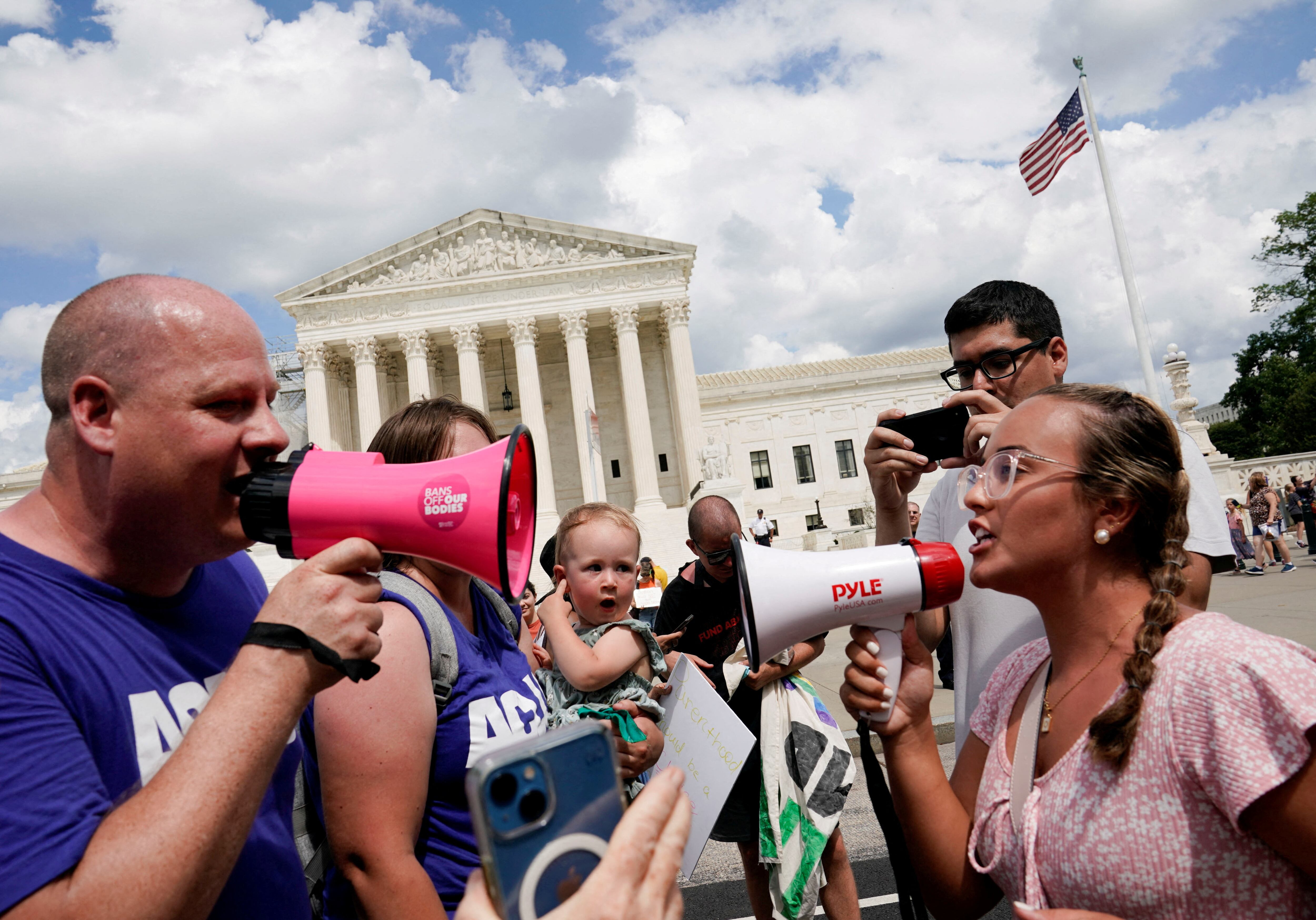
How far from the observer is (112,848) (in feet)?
3.80

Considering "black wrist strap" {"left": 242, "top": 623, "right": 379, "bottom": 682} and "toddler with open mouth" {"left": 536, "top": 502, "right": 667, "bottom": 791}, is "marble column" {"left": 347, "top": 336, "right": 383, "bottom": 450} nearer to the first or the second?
"toddler with open mouth" {"left": 536, "top": 502, "right": 667, "bottom": 791}

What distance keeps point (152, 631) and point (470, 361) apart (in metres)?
39.4

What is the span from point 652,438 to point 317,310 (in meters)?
18.0

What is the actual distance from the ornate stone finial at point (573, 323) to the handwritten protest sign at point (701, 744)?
38293mm

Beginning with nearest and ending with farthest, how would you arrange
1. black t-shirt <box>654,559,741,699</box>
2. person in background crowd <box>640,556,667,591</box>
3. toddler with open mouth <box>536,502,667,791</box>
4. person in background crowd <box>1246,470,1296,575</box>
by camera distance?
toddler with open mouth <box>536,502,667,791</box>
black t-shirt <box>654,559,741,699</box>
person in background crowd <box>1246,470,1296,575</box>
person in background crowd <box>640,556,667,591</box>

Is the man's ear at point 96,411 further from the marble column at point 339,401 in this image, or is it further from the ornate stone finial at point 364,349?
the ornate stone finial at point 364,349

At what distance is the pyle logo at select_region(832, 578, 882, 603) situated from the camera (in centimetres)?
197

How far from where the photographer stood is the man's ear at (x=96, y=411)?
147 centimetres

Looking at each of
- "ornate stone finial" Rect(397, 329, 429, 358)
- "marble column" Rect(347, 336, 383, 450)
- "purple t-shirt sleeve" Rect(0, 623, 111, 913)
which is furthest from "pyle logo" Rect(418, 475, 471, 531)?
"ornate stone finial" Rect(397, 329, 429, 358)

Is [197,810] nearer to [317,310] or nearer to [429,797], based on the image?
[429,797]

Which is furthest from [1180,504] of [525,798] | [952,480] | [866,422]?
[866,422]

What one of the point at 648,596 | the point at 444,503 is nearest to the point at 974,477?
the point at 444,503

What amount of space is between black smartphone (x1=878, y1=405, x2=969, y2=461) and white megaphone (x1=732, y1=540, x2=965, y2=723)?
2.75ft

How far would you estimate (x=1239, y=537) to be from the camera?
17891mm
